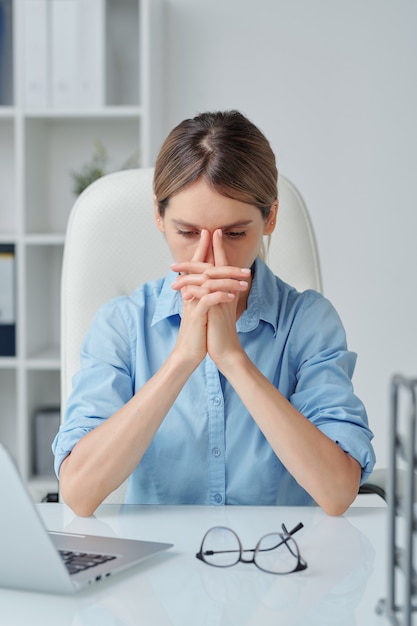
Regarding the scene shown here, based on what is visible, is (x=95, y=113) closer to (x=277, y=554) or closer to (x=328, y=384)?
(x=328, y=384)

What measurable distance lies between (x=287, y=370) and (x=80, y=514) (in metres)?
0.44

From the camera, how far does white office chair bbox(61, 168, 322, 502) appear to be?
168 cm

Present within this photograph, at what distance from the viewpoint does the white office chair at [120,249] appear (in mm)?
1682

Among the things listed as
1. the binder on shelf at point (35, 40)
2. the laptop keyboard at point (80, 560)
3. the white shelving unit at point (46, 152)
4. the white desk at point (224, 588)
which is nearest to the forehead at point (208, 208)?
the white desk at point (224, 588)

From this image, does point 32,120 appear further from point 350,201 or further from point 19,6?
point 350,201

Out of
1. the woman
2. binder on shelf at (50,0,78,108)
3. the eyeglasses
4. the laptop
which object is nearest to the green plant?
binder on shelf at (50,0,78,108)

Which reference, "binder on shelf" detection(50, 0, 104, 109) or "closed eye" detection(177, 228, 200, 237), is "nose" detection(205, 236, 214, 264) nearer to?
"closed eye" detection(177, 228, 200, 237)

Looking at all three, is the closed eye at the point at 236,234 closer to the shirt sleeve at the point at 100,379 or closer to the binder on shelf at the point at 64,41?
the shirt sleeve at the point at 100,379

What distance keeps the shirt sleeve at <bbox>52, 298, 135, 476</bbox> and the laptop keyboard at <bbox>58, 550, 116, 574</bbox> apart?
392 mm

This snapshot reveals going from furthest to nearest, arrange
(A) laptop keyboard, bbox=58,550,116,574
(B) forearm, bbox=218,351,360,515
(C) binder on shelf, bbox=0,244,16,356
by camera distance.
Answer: (C) binder on shelf, bbox=0,244,16,356 → (B) forearm, bbox=218,351,360,515 → (A) laptop keyboard, bbox=58,550,116,574

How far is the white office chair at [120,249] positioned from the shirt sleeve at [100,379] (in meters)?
0.13

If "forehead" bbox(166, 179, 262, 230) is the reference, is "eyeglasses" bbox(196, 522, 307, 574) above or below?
below

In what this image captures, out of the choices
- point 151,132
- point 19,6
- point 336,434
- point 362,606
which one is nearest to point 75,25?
point 19,6

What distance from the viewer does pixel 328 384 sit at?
4.75 feet
